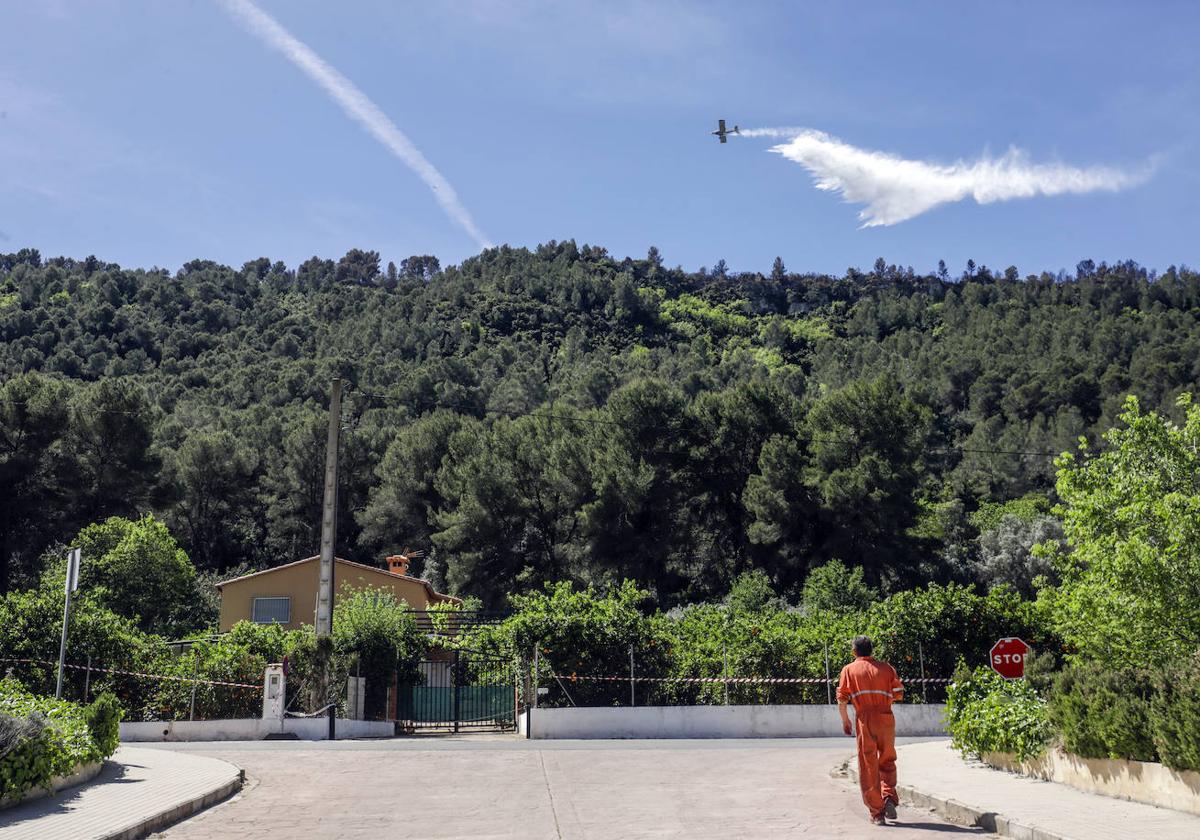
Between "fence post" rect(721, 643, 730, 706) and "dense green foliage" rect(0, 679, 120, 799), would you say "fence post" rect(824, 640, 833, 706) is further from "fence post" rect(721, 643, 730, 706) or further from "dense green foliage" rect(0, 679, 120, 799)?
"dense green foliage" rect(0, 679, 120, 799)

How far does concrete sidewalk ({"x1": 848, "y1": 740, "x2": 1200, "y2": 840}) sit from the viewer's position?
8.30m

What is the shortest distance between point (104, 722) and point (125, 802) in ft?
11.4

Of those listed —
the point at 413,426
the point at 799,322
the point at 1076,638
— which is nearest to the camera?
the point at 1076,638

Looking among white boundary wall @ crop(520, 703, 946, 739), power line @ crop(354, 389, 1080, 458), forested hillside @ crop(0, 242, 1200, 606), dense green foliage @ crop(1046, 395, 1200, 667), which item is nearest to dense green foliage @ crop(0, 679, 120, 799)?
white boundary wall @ crop(520, 703, 946, 739)

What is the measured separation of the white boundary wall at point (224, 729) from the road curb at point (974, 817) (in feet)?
50.3

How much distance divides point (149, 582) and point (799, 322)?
111142 mm

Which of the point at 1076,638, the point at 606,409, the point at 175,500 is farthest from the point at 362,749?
the point at 175,500

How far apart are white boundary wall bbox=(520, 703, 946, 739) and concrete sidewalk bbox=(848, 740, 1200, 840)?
10436 mm

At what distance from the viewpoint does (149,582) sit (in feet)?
155

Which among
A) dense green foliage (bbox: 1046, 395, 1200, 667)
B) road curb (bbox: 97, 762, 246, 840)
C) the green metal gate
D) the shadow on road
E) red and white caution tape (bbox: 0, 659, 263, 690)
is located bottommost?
the shadow on road

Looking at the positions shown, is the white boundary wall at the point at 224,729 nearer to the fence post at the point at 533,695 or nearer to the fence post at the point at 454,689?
the fence post at the point at 454,689

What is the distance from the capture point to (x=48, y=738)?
11.1 metres

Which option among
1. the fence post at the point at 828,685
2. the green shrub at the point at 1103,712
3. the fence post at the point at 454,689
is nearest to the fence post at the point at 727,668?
the fence post at the point at 828,685

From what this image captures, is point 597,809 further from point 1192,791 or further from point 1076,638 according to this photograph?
point 1076,638
